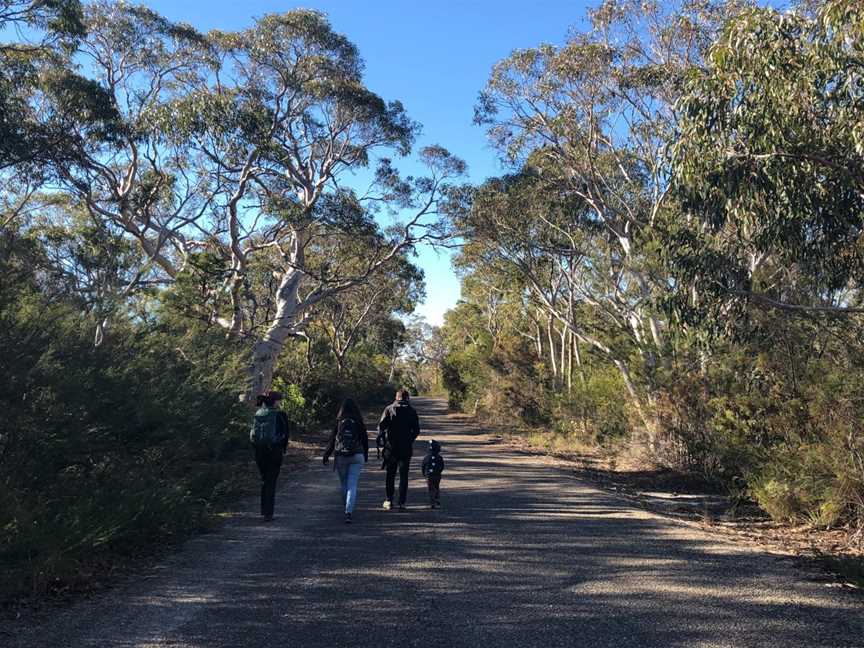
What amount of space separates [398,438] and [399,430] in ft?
0.34

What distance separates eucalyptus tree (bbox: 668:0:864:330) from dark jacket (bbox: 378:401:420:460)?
4092mm

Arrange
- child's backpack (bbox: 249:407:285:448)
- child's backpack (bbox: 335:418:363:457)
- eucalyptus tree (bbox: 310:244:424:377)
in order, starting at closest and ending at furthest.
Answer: child's backpack (bbox: 249:407:285:448), child's backpack (bbox: 335:418:363:457), eucalyptus tree (bbox: 310:244:424:377)

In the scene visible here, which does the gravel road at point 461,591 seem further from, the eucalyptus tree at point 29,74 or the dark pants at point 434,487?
the eucalyptus tree at point 29,74

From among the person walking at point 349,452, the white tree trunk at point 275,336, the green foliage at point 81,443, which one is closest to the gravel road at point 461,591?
the person walking at point 349,452

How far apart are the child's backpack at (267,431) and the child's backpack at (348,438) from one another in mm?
688

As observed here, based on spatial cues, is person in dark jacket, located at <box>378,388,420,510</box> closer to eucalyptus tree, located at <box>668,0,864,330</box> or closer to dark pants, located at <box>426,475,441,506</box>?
dark pants, located at <box>426,475,441,506</box>

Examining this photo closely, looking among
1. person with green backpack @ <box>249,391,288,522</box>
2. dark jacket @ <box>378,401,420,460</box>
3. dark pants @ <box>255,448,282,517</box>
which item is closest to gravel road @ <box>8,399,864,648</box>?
dark pants @ <box>255,448,282,517</box>

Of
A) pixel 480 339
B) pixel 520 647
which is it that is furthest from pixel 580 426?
pixel 480 339

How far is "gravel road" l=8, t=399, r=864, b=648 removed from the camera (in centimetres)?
410

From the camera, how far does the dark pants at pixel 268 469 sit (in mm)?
7809

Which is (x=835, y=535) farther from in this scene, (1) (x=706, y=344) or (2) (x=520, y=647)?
(2) (x=520, y=647)

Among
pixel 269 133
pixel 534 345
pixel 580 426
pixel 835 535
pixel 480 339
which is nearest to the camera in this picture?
pixel 835 535

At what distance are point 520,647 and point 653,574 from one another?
2.15 metres

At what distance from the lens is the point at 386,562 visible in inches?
231
